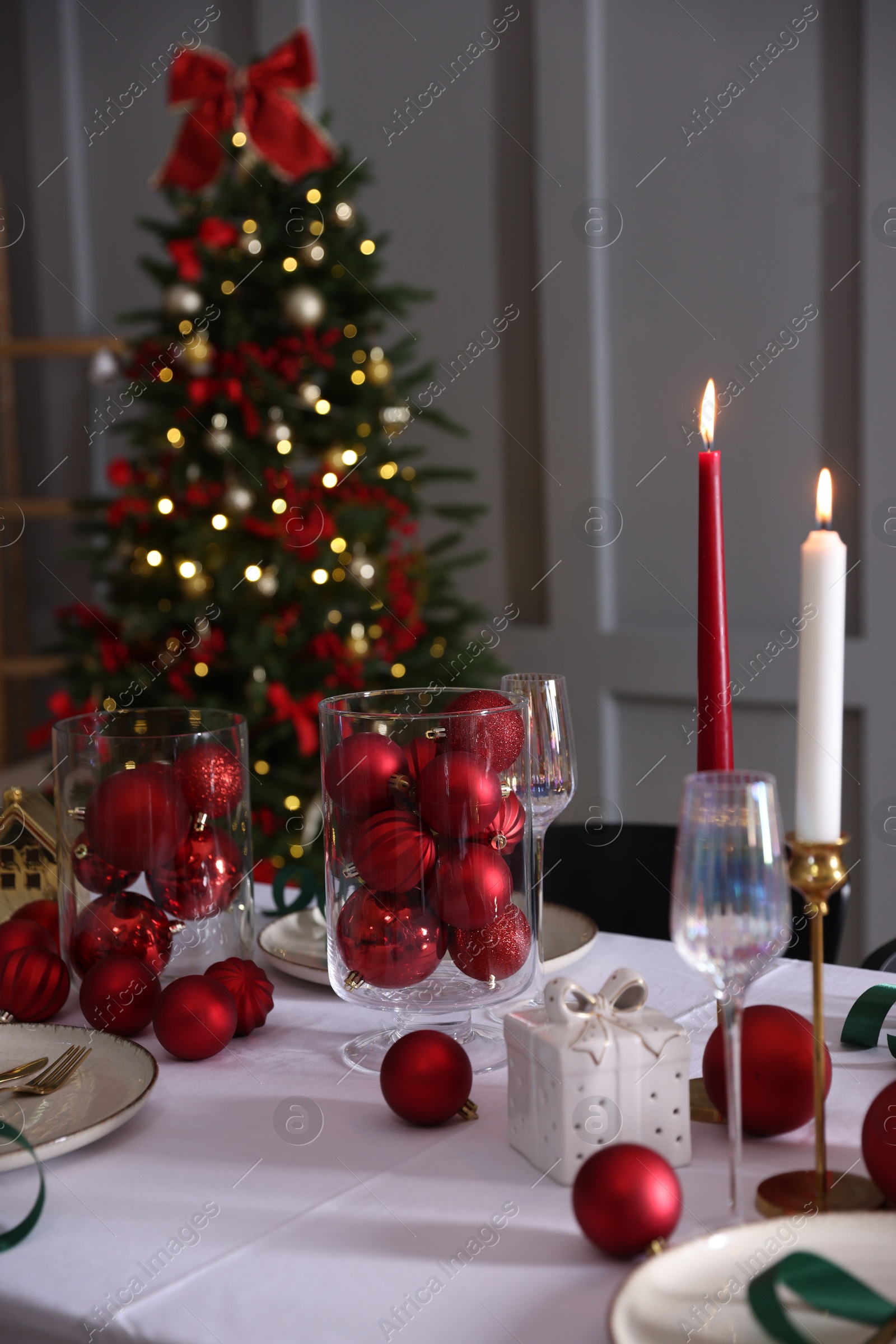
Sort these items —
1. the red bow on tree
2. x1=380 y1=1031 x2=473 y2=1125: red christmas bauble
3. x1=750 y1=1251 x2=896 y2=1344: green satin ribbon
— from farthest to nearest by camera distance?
the red bow on tree
x1=380 y1=1031 x2=473 y2=1125: red christmas bauble
x1=750 y1=1251 x2=896 y2=1344: green satin ribbon

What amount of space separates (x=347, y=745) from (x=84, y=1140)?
281 mm

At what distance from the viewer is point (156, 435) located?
8.32 feet

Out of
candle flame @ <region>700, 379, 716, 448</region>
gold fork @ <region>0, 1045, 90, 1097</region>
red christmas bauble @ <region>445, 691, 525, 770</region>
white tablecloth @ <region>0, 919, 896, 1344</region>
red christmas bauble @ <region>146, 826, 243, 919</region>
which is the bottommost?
white tablecloth @ <region>0, 919, 896, 1344</region>

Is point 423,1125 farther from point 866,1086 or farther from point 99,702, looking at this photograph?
point 99,702

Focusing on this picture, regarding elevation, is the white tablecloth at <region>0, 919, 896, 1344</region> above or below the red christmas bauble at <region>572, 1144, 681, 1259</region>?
below

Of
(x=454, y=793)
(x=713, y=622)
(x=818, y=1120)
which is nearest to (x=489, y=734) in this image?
(x=454, y=793)

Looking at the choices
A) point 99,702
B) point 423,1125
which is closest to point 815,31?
point 99,702

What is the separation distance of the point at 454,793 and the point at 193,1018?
251 mm

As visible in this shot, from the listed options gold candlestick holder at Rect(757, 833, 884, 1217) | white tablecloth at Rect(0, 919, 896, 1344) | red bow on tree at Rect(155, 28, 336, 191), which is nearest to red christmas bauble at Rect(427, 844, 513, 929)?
white tablecloth at Rect(0, 919, 896, 1344)

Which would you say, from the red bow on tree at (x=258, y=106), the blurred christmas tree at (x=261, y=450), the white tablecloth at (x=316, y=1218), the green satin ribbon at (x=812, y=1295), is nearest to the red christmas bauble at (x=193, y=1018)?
the white tablecloth at (x=316, y=1218)

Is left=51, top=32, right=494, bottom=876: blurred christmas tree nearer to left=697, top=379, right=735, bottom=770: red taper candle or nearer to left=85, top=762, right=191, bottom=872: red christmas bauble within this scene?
left=85, top=762, right=191, bottom=872: red christmas bauble

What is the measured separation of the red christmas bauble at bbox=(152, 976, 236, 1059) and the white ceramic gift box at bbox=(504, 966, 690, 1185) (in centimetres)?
26

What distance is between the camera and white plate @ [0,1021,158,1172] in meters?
0.69

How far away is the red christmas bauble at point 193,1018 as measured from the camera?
0.84 metres
